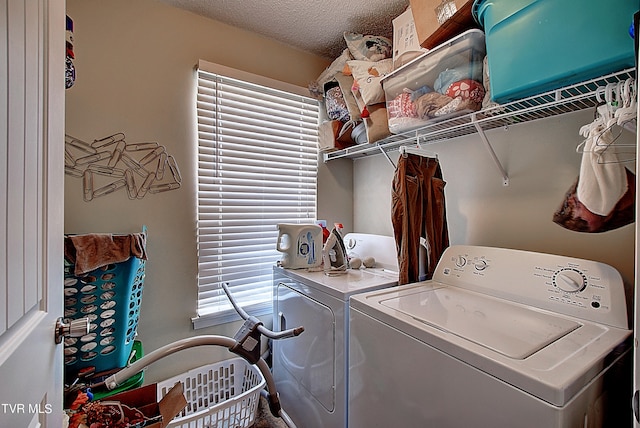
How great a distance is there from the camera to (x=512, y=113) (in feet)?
3.82

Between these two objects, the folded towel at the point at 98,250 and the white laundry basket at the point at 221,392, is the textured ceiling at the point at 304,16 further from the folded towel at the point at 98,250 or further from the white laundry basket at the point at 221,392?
the white laundry basket at the point at 221,392

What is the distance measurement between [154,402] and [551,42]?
1982 millimetres

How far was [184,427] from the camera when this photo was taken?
1335mm

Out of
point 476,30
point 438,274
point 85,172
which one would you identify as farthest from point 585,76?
point 85,172

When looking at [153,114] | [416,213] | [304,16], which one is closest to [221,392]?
[416,213]

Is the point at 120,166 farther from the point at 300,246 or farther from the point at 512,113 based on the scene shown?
the point at 512,113

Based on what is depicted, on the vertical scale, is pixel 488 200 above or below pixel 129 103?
below

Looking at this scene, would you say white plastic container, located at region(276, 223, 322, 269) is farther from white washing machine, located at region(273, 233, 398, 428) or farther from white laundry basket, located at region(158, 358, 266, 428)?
white laundry basket, located at region(158, 358, 266, 428)

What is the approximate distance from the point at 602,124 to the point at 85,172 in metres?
2.21

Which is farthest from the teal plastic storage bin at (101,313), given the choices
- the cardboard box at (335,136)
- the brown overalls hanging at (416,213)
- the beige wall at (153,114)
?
the cardboard box at (335,136)

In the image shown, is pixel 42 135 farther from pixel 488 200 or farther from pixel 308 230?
pixel 488 200

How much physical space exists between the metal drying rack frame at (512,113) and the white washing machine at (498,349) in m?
0.58

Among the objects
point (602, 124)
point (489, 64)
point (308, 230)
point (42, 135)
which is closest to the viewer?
point (42, 135)

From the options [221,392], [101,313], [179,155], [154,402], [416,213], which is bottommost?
[221,392]
